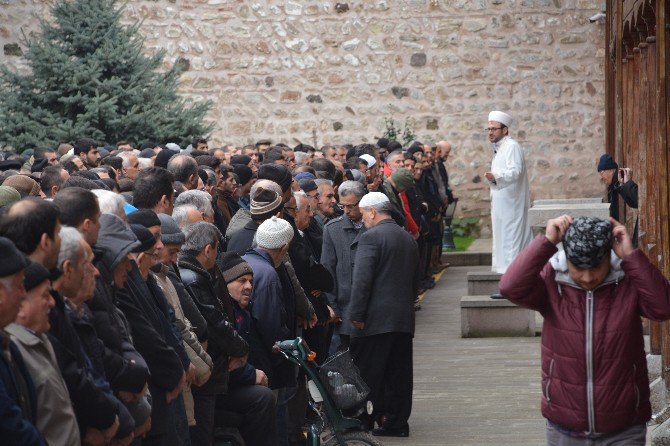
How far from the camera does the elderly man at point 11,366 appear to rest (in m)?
4.04

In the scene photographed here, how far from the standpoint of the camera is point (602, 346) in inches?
227

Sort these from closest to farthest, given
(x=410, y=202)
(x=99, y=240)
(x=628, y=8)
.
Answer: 1. (x=99, y=240)
2. (x=628, y=8)
3. (x=410, y=202)

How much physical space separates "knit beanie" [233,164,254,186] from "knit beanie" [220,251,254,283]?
13.8ft

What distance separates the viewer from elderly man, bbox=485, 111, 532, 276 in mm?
14672

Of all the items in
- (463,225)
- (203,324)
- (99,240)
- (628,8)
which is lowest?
(463,225)

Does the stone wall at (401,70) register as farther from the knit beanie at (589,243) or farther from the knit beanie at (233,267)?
the knit beanie at (589,243)

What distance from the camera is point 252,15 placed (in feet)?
74.1

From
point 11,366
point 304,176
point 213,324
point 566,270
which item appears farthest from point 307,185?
point 11,366

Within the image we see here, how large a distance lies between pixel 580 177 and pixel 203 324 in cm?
1591

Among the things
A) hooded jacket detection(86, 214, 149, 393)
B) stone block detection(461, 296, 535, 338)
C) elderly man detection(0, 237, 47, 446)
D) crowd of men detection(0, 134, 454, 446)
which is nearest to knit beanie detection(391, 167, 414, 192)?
stone block detection(461, 296, 535, 338)

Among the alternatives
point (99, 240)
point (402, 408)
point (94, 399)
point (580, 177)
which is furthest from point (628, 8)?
point (580, 177)

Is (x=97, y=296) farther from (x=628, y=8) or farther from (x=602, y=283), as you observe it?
(x=628, y=8)

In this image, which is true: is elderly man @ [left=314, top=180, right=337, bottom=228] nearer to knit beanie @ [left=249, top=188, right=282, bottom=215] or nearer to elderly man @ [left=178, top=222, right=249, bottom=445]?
knit beanie @ [left=249, top=188, right=282, bottom=215]

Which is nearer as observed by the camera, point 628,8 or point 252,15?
point 628,8
